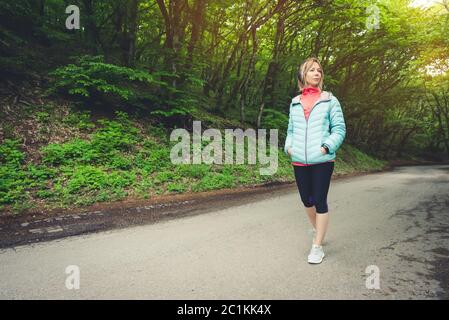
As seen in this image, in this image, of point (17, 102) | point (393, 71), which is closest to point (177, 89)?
point (17, 102)

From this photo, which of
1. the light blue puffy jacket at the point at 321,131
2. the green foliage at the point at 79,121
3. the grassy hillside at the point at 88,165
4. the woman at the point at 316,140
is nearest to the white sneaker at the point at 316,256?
the woman at the point at 316,140

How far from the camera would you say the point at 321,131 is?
331 cm

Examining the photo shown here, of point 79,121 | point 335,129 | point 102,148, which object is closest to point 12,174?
point 102,148

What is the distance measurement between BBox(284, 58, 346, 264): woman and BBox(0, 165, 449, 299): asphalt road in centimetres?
53

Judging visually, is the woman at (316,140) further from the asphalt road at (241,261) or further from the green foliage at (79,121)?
the green foliage at (79,121)

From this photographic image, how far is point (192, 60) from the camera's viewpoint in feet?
37.2

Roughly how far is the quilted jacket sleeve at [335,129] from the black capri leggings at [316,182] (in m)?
0.24

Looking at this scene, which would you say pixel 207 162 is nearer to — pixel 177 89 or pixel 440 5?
pixel 177 89

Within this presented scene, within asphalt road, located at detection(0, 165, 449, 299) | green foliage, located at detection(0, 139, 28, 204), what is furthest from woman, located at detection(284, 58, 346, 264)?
green foliage, located at detection(0, 139, 28, 204)

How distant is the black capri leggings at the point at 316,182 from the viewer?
334 cm

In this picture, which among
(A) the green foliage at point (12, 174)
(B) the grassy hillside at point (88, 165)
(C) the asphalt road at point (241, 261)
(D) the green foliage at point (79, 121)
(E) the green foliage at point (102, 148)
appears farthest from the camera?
(D) the green foliage at point (79, 121)

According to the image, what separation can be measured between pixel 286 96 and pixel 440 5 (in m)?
9.20

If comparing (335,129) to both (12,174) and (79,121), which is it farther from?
(79,121)

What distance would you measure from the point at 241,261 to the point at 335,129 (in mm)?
1766
